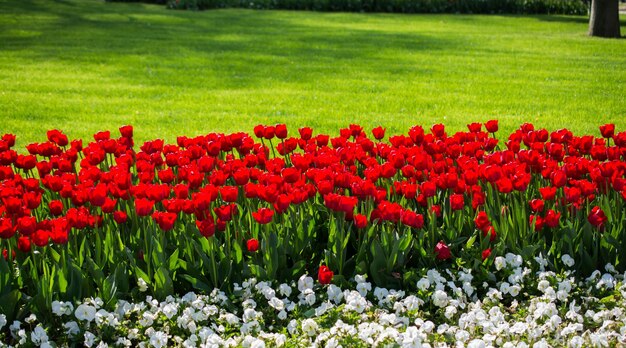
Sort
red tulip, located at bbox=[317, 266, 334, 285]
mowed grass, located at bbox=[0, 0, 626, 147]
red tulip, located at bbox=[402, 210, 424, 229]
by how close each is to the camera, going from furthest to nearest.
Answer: mowed grass, located at bbox=[0, 0, 626, 147] < red tulip, located at bbox=[402, 210, 424, 229] < red tulip, located at bbox=[317, 266, 334, 285]

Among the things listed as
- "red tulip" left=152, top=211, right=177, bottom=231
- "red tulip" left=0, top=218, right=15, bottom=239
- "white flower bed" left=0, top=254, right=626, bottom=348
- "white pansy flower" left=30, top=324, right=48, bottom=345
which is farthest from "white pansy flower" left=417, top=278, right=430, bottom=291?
"red tulip" left=0, top=218, right=15, bottom=239

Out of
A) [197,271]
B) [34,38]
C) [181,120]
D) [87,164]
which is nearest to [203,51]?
[34,38]

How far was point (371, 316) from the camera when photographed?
171 inches

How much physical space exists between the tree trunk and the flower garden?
13194 mm

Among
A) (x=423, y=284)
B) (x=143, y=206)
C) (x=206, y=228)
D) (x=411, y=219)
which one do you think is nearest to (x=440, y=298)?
(x=423, y=284)

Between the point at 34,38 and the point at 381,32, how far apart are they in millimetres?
6968

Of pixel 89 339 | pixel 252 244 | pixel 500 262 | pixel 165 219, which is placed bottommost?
pixel 89 339

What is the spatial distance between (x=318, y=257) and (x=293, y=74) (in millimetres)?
8759

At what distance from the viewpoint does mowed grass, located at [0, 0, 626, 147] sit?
10.5 m

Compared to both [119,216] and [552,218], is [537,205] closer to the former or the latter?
[552,218]

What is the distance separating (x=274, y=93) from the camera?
39.2 ft

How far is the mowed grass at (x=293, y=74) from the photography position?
34.4 feet

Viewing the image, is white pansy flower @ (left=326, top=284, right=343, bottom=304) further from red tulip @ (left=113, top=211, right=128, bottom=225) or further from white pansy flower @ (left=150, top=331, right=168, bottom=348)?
red tulip @ (left=113, top=211, right=128, bottom=225)

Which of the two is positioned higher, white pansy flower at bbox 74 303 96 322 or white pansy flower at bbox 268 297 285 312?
white pansy flower at bbox 74 303 96 322
